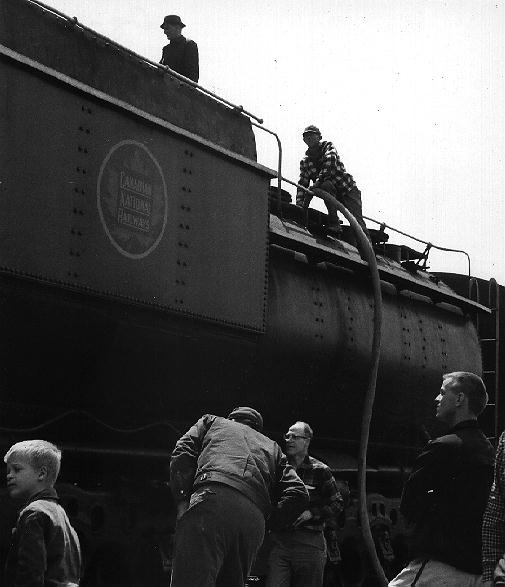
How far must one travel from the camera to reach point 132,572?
23.7 feet

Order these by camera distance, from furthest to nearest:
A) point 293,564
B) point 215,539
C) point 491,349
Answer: point 491,349 < point 293,564 < point 215,539

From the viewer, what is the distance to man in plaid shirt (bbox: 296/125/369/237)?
1138 centimetres

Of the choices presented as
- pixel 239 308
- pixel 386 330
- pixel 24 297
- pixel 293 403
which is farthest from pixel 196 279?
pixel 386 330

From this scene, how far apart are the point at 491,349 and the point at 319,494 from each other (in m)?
5.83

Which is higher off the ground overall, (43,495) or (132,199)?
(132,199)

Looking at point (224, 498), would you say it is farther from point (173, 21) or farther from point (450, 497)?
point (173, 21)

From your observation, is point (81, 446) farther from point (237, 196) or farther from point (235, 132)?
point (235, 132)

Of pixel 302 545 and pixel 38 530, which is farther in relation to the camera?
pixel 302 545

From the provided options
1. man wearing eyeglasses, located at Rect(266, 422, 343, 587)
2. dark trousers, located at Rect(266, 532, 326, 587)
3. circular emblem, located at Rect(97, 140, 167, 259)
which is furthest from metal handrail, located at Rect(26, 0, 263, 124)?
dark trousers, located at Rect(266, 532, 326, 587)

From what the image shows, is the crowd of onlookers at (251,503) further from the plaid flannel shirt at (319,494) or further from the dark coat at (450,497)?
the plaid flannel shirt at (319,494)

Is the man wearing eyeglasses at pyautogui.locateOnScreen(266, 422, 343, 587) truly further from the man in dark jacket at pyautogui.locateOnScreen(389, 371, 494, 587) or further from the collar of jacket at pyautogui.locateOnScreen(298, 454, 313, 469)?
A: the man in dark jacket at pyautogui.locateOnScreen(389, 371, 494, 587)

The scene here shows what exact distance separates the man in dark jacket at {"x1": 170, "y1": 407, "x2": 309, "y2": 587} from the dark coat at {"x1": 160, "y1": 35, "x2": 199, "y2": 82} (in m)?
3.81

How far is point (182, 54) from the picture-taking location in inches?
359

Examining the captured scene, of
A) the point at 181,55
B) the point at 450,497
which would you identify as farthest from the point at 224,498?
the point at 181,55
